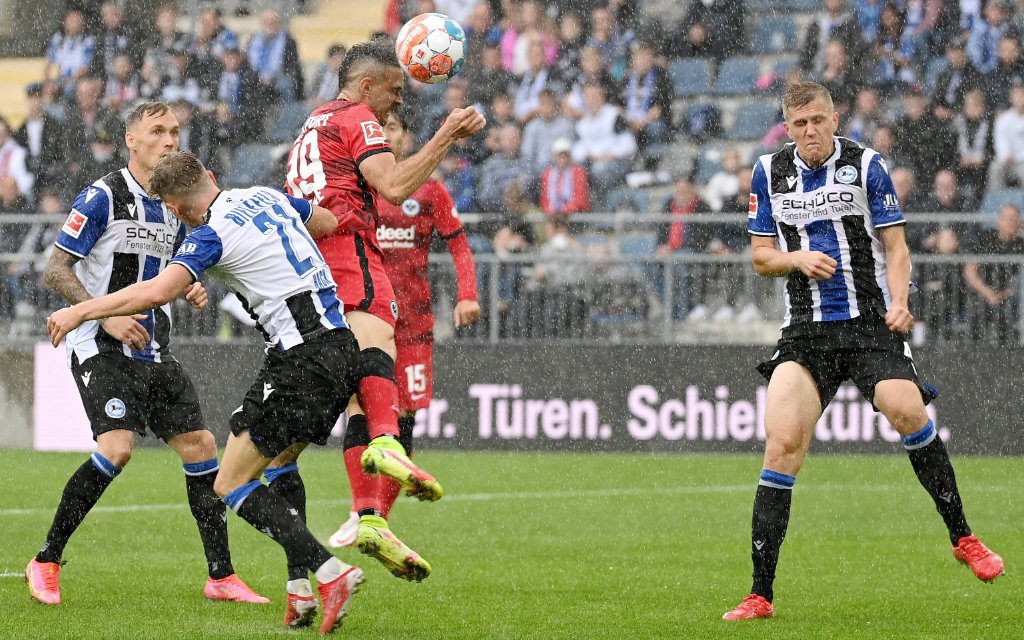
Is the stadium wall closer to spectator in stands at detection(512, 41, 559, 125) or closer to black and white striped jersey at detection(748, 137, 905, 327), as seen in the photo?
spectator in stands at detection(512, 41, 559, 125)

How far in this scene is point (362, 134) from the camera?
639cm

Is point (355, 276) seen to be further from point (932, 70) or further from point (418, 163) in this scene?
point (932, 70)

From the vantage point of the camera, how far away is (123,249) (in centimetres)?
678

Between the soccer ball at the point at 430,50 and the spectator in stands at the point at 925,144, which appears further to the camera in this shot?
the spectator in stands at the point at 925,144

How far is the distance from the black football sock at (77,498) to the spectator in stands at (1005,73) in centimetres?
1191

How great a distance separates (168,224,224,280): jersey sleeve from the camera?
5547 millimetres

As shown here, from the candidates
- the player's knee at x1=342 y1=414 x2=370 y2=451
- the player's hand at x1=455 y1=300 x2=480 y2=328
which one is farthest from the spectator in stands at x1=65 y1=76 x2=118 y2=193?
the player's knee at x1=342 y1=414 x2=370 y2=451

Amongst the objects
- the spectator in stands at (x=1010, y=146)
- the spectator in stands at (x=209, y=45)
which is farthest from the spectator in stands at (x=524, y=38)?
the spectator in stands at (x=1010, y=146)

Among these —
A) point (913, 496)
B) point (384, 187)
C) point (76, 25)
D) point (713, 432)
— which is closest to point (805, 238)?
point (384, 187)

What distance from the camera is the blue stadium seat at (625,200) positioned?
1661cm

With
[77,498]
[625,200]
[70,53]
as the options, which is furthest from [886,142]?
[77,498]

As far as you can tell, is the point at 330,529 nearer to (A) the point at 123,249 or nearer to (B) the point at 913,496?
(A) the point at 123,249

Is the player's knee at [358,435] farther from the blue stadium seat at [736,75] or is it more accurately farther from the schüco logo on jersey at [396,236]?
the blue stadium seat at [736,75]

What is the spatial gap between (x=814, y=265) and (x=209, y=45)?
13810mm
